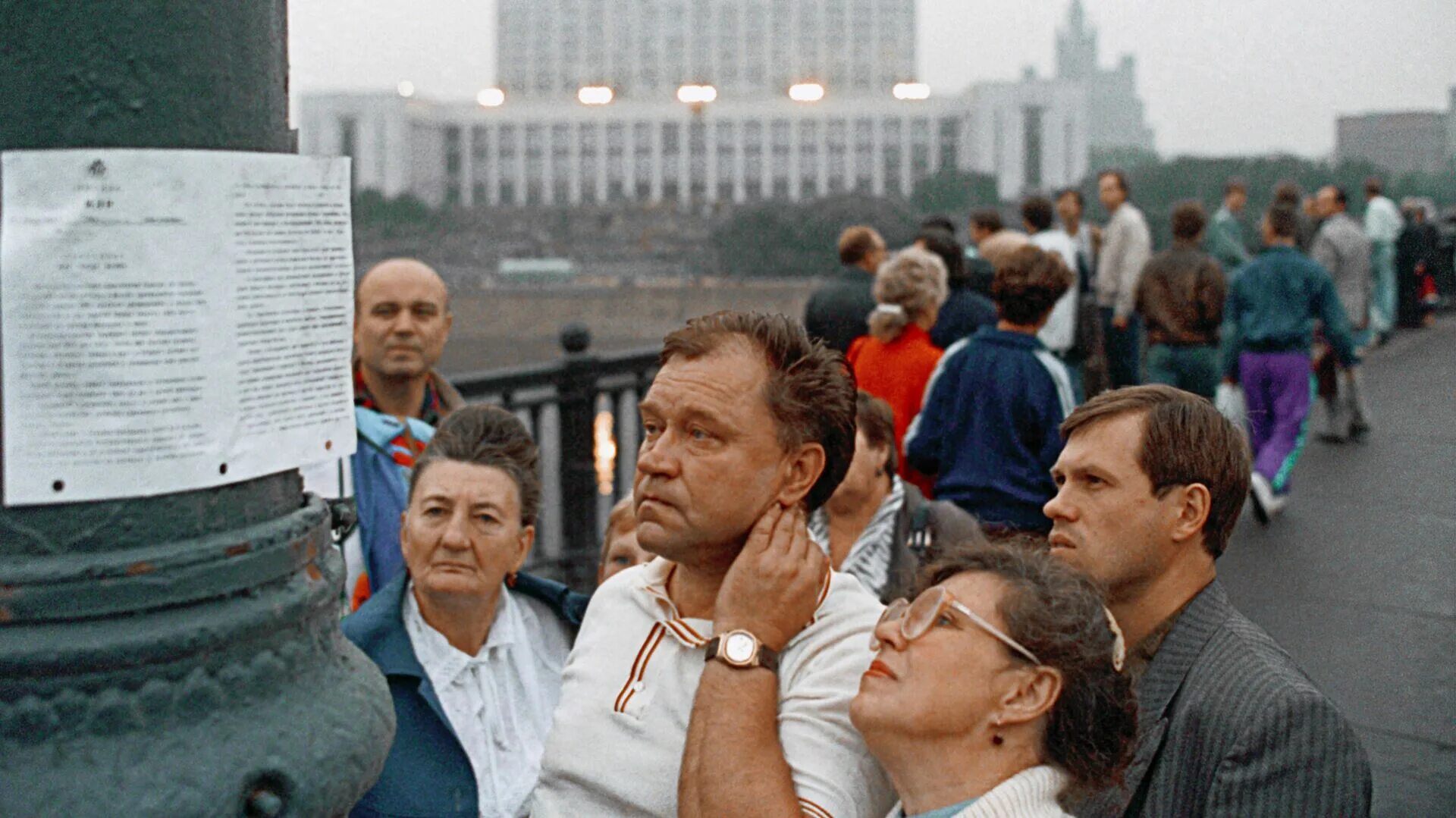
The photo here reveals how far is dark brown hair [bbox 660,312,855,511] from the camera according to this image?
227 centimetres

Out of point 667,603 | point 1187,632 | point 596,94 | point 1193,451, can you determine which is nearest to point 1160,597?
point 1187,632

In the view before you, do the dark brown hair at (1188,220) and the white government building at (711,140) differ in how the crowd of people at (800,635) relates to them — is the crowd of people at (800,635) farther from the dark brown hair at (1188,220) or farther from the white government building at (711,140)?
the white government building at (711,140)

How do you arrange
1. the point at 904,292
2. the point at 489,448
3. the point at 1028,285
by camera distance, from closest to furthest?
the point at 489,448
the point at 1028,285
the point at 904,292

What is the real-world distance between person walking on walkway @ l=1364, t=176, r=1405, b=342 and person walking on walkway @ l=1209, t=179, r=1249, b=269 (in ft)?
11.4

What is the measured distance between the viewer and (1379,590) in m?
7.02

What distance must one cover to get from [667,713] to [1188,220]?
7.01m

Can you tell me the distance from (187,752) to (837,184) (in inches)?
4595

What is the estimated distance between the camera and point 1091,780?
6.65 ft

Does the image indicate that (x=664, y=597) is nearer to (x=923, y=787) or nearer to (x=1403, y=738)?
(x=923, y=787)

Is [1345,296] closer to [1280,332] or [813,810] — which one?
[1280,332]

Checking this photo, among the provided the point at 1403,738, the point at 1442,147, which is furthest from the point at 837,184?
the point at 1403,738

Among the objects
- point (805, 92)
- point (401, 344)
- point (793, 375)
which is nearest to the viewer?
point (793, 375)

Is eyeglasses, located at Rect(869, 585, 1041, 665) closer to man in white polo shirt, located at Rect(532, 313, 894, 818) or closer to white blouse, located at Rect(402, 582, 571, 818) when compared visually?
man in white polo shirt, located at Rect(532, 313, 894, 818)

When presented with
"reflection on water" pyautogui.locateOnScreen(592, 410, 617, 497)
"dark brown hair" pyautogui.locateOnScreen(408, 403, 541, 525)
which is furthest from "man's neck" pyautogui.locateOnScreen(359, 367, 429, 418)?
"reflection on water" pyautogui.locateOnScreen(592, 410, 617, 497)
